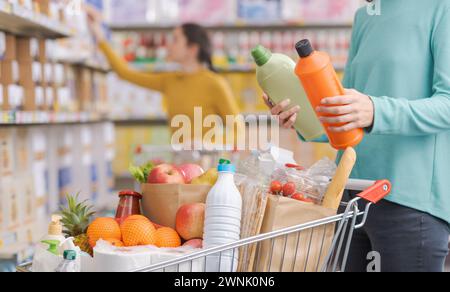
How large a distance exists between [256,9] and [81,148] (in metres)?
→ 2.23

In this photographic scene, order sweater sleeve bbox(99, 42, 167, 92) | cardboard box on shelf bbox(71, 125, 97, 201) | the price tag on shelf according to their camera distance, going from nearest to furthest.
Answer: the price tag on shelf
cardboard box on shelf bbox(71, 125, 97, 201)
sweater sleeve bbox(99, 42, 167, 92)

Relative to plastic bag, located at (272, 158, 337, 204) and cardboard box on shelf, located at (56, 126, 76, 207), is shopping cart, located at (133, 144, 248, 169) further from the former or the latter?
→ plastic bag, located at (272, 158, 337, 204)

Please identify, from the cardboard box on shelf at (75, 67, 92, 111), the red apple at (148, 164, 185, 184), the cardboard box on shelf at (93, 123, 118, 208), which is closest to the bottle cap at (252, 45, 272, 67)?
the red apple at (148, 164, 185, 184)

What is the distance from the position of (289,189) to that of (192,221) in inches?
9.3

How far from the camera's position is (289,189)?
1.58 meters

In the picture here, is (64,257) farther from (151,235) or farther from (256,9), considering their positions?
(256,9)

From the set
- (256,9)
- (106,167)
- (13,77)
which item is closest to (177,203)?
(13,77)

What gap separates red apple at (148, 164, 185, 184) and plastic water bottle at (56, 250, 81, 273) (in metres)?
0.35

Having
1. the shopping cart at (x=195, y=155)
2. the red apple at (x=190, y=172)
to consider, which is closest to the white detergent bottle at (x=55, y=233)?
the red apple at (x=190, y=172)

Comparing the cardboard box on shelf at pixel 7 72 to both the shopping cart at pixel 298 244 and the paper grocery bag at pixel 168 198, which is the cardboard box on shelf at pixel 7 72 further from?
the shopping cart at pixel 298 244

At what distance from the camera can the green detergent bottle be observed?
1.81 metres

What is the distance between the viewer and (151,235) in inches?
63.0

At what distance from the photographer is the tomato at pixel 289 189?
1.58 metres

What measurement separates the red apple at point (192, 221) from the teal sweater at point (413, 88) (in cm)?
51
